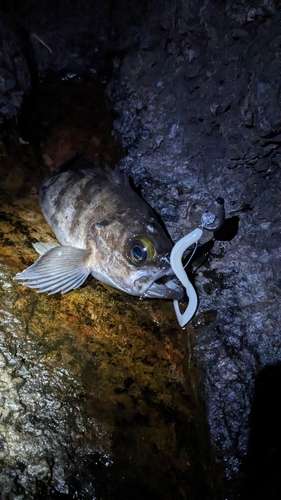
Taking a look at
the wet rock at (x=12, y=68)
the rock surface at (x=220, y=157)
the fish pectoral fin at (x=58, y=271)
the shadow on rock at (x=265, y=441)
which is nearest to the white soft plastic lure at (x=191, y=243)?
the rock surface at (x=220, y=157)

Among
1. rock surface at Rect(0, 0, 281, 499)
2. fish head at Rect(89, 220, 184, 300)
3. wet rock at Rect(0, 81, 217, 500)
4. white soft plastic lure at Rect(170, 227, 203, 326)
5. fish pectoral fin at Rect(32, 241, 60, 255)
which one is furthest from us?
fish pectoral fin at Rect(32, 241, 60, 255)

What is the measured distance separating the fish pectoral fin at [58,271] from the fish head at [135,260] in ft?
0.55

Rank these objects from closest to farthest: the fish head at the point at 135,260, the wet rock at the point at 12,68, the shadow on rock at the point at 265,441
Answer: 1. the shadow on rock at the point at 265,441
2. the fish head at the point at 135,260
3. the wet rock at the point at 12,68

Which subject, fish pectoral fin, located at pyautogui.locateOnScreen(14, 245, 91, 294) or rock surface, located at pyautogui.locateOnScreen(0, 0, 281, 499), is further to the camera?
fish pectoral fin, located at pyautogui.locateOnScreen(14, 245, 91, 294)

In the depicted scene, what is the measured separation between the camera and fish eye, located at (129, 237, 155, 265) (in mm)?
3287

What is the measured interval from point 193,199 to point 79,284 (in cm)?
192

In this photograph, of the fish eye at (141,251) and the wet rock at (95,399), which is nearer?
the wet rock at (95,399)

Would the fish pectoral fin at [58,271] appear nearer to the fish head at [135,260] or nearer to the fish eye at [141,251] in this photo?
the fish head at [135,260]

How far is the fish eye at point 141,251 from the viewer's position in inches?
129

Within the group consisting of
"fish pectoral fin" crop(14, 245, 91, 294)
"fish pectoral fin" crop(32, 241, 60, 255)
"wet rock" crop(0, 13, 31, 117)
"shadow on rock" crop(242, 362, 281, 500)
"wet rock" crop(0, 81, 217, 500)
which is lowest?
"shadow on rock" crop(242, 362, 281, 500)

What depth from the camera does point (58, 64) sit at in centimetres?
574

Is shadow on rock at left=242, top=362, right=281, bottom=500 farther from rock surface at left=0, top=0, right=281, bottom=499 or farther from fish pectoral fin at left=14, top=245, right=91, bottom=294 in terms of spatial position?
fish pectoral fin at left=14, top=245, right=91, bottom=294

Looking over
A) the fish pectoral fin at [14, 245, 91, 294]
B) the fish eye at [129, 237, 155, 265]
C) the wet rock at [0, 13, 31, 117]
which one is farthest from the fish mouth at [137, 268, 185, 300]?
the wet rock at [0, 13, 31, 117]

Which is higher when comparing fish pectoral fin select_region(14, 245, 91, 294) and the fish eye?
fish pectoral fin select_region(14, 245, 91, 294)
